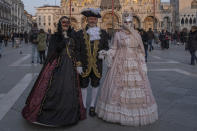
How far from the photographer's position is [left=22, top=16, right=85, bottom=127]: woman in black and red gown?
315 centimetres

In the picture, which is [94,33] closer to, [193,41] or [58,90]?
[58,90]

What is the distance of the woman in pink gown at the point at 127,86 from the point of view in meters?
3.18

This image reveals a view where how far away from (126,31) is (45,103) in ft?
5.20

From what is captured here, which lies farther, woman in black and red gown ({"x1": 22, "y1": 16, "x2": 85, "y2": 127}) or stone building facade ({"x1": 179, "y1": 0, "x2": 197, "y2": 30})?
stone building facade ({"x1": 179, "y1": 0, "x2": 197, "y2": 30})

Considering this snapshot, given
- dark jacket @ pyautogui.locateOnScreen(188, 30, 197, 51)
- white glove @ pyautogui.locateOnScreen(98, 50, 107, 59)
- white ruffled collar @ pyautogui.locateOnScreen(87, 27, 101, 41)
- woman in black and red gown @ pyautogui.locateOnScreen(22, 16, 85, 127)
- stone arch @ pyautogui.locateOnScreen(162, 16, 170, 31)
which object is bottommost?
woman in black and red gown @ pyautogui.locateOnScreen(22, 16, 85, 127)

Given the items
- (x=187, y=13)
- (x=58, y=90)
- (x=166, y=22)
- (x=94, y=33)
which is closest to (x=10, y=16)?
(x=166, y=22)

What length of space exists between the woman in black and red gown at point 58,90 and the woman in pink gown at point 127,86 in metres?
0.48

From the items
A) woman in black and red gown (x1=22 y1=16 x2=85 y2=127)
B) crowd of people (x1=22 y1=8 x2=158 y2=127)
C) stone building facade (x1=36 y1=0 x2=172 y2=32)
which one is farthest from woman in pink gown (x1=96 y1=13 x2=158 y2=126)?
stone building facade (x1=36 y1=0 x2=172 y2=32)

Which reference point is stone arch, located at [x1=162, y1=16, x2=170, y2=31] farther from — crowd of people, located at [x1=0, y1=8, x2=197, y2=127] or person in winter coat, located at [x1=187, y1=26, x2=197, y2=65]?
crowd of people, located at [x1=0, y1=8, x2=197, y2=127]

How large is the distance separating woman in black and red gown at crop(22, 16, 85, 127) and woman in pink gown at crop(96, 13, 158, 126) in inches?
18.7

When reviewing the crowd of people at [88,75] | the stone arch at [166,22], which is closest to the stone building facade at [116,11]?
the stone arch at [166,22]

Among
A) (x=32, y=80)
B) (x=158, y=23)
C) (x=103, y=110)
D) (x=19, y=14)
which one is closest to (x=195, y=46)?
(x=32, y=80)

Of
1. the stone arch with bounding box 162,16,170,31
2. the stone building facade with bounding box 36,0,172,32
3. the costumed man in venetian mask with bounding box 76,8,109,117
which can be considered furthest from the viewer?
the stone arch with bounding box 162,16,170,31

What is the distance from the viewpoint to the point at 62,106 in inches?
124
